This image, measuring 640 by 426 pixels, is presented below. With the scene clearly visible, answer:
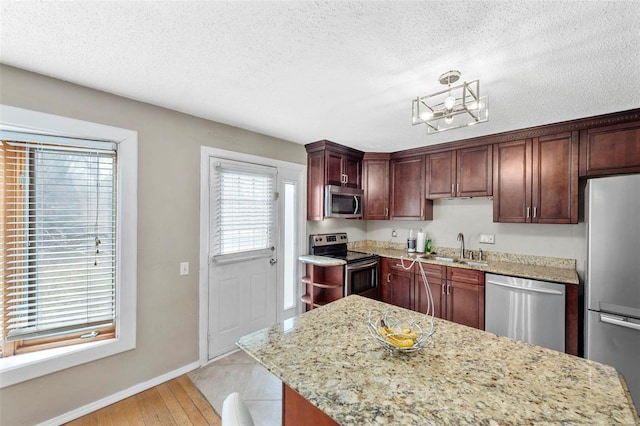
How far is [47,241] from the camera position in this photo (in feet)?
6.17

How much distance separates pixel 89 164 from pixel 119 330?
1.31 meters

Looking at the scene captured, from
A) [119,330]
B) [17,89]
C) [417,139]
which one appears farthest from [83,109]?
[417,139]

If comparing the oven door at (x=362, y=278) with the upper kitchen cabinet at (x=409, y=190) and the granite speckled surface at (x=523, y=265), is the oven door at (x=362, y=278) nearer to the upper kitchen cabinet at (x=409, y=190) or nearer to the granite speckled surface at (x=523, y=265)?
the granite speckled surface at (x=523, y=265)

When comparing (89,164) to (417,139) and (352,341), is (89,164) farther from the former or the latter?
(417,139)

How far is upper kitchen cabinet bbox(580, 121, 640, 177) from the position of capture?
231cm

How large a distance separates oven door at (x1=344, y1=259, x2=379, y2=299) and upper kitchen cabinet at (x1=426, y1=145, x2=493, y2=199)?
48.6 inches

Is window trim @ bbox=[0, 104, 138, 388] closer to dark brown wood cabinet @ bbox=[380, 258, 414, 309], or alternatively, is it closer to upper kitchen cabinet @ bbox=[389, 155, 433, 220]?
dark brown wood cabinet @ bbox=[380, 258, 414, 309]

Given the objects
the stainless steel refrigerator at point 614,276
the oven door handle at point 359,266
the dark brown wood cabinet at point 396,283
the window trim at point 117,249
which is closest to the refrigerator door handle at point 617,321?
the stainless steel refrigerator at point 614,276

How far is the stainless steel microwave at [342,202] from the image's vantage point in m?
3.47

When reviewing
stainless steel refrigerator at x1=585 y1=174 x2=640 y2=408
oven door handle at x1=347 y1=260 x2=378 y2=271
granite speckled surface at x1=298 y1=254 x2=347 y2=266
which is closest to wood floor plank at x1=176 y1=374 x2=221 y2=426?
granite speckled surface at x1=298 y1=254 x2=347 y2=266

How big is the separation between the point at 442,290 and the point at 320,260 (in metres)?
1.49

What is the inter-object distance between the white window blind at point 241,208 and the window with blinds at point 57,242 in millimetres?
853

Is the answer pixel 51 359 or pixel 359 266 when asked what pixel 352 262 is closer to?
pixel 359 266

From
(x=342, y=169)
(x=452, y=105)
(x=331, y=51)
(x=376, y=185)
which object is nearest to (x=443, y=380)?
(x=452, y=105)
